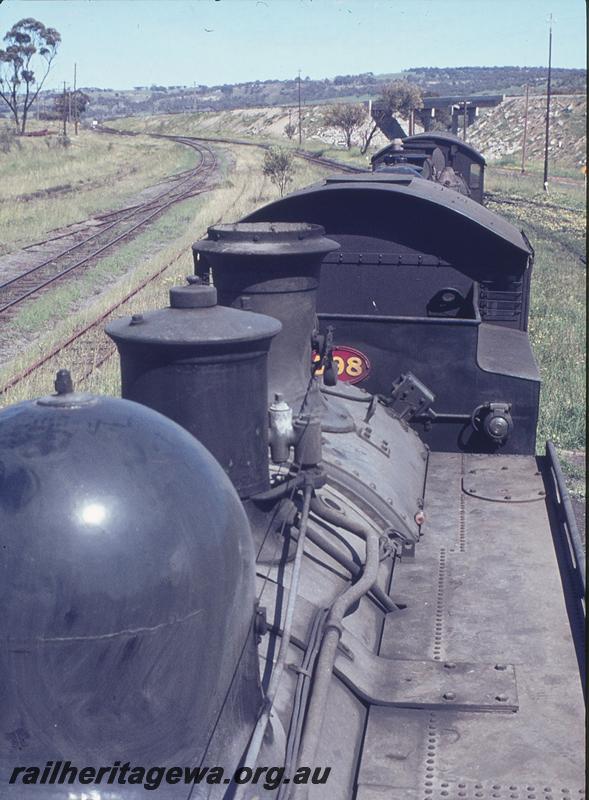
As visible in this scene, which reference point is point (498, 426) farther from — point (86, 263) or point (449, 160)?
point (86, 263)

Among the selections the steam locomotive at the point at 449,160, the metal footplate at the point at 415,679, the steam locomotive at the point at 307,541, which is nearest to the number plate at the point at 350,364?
the steam locomotive at the point at 307,541

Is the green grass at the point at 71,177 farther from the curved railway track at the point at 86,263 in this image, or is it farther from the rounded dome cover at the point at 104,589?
the rounded dome cover at the point at 104,589

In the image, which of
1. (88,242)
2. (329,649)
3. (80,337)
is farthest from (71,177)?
(329,649)

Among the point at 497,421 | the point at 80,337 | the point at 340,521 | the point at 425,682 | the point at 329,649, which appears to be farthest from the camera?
the point at 80,337

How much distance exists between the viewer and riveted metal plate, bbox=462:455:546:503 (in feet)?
24.0

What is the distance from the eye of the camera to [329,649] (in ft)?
14.3

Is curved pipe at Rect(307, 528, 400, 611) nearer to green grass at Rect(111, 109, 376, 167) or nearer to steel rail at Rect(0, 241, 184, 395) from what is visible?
steel rail at Rect(0, 241, 184, 395)

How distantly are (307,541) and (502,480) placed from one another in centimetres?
265

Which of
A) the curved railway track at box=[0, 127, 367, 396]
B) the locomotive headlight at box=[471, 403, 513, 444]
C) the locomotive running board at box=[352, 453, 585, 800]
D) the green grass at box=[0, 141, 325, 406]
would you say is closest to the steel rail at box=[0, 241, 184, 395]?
the curved railway track at box=[0, 127, 367, 396]

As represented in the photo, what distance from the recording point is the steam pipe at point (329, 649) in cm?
370

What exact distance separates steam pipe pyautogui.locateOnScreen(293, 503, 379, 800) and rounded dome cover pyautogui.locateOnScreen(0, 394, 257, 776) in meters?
0.73

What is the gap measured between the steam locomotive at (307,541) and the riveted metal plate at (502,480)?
2 cm

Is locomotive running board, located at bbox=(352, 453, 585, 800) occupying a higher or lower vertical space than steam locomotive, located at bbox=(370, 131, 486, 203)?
lower

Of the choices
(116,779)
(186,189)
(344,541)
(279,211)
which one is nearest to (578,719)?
(344,541)
